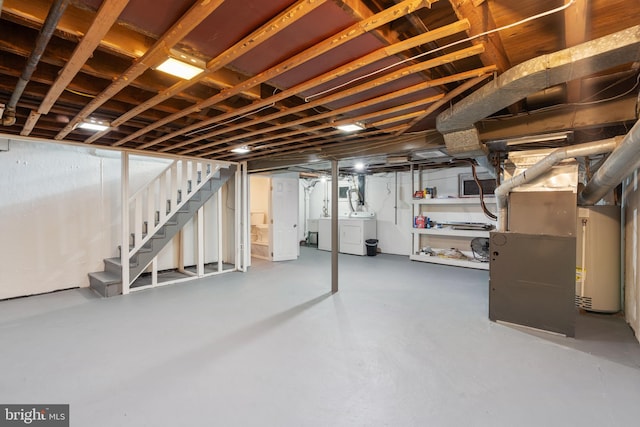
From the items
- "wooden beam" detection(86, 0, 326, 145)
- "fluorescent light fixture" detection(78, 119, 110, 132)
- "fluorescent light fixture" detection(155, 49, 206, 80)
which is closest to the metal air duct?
"wooden beam" detection(86, 0, 326, 145)

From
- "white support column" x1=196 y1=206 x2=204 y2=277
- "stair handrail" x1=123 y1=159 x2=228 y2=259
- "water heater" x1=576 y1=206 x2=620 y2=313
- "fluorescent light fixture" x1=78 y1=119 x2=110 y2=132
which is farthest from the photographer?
"white support column" x1=196 y1=206 x2=204 y2=277

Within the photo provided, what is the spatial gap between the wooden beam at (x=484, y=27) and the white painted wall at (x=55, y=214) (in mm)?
4835

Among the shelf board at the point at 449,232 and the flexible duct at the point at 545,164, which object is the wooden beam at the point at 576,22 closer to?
the flexible duct at the point at 545,164

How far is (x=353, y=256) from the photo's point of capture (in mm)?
7230

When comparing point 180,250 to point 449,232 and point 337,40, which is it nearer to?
point 337,40

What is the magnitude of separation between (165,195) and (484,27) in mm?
4657

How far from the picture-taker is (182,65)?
1.77 metres

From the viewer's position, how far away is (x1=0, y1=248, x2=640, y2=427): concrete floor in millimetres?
1759

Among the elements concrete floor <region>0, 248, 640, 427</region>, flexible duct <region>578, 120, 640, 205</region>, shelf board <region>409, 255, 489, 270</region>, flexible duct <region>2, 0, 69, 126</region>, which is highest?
flexible duct <region>2, 0, 69, 126</region>

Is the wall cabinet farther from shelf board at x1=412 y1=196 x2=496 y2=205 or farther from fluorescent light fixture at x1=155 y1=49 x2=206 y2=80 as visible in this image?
fluorescent light fixture at x1=155 y1=49 x2=206 y2=80

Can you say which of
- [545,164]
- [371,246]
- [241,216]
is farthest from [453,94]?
[371,246]

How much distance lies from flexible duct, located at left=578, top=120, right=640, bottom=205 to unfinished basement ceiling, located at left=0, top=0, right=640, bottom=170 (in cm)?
37

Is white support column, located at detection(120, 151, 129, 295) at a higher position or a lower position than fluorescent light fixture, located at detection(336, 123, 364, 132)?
lower

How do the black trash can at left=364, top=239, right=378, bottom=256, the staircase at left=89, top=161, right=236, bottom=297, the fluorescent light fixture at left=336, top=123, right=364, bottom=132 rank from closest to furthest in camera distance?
the fluorescent light fixture at left=336, top=123, right=364, bottom=132
the staircase at left=89, top=161, right=236, bottom=297
the black trash can at left=364, top=239, right=378, bottom=256
